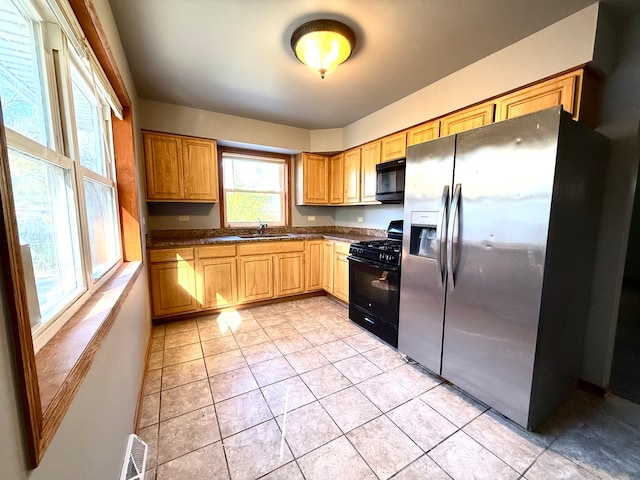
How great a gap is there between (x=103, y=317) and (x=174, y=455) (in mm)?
909

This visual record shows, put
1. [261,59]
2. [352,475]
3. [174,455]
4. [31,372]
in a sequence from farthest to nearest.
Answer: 1. [261,59]
2. [174,455]
3. [352,475]
4. [31,372]

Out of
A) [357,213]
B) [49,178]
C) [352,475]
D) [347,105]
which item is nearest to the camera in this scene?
[49,178]

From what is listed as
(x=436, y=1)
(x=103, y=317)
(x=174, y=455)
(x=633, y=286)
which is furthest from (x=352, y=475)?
(x=633, y=286)

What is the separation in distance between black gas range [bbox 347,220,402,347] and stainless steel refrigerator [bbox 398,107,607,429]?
0.39 metres

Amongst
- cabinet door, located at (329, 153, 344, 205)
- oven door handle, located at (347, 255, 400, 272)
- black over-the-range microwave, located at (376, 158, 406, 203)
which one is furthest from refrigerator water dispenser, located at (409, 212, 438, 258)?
cabinet door, located at (329, 153, 344, 205)

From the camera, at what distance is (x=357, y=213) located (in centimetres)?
418

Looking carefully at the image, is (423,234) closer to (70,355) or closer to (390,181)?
(390,181)

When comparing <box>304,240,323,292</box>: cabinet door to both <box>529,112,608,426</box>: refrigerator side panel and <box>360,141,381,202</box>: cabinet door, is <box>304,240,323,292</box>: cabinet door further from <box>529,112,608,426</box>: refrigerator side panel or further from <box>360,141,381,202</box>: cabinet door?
<box>529,112,608,426</box>: refrigerator side panel

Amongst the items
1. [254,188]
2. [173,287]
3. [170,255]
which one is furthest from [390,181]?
[173,287]

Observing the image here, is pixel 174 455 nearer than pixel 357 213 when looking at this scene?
Yes

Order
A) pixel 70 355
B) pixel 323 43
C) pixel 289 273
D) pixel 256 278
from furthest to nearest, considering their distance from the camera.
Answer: pixel 289 273 → pixel 256 278 → pixel 323 43 → pixel 70 355

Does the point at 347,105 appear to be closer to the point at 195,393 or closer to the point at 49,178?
the point at 49,178

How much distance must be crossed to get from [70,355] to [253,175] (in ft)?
11.4

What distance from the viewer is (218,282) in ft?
10.5
